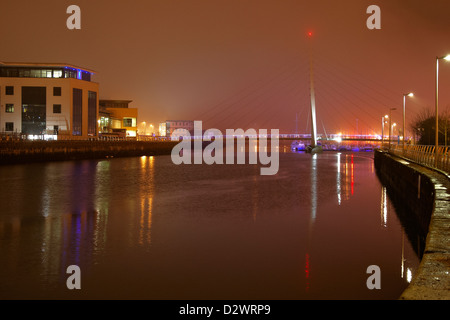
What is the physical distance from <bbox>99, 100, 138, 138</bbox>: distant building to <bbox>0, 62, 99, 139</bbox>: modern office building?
1760 cm

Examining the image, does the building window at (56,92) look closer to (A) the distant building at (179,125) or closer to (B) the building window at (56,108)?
(B) the building window at (56,108)

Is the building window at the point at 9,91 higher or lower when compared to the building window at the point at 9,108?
higher

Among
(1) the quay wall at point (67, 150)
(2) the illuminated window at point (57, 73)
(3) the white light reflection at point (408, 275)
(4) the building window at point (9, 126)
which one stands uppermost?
(2) the illuminated window at point (57, 73)

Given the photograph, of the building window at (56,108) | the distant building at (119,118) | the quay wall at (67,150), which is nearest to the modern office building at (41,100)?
the building window at (56,108)

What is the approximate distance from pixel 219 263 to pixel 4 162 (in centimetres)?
3000

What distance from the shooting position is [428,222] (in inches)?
444

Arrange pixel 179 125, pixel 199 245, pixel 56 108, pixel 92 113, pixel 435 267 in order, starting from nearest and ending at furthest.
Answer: pixel 435 267 → pixel 199 245 → pixel 56 108 → pixel 92 113 → pixel 179 125

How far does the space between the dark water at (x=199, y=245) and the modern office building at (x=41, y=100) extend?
112 ft

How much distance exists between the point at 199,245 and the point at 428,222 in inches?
211

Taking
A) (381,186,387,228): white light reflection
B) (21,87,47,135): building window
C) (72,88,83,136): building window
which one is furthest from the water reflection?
(72,88,83,136): building window

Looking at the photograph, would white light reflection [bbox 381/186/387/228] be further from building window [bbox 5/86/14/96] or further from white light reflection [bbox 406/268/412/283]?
building window [bbox 5/86/14/96]

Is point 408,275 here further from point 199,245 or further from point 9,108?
point 9,108

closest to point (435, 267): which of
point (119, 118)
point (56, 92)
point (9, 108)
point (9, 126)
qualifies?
point (56, 92)

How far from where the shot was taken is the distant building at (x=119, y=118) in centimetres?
7431
